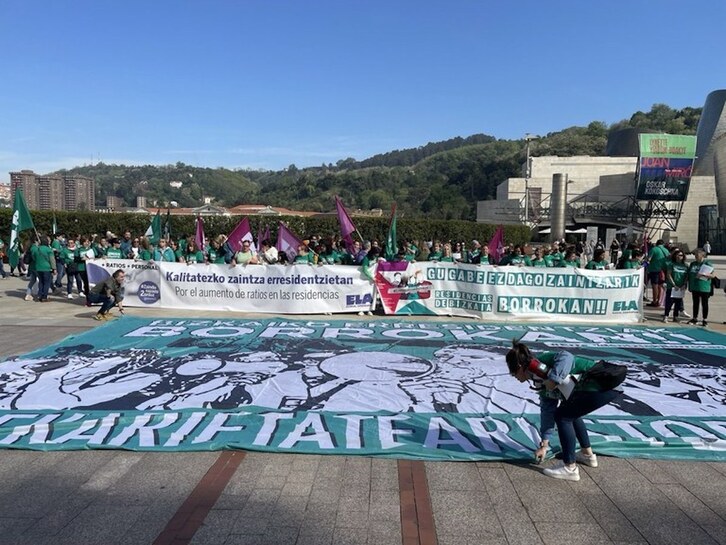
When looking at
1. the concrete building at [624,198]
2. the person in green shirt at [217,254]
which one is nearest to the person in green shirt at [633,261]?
the person in green shirt at [217,254]

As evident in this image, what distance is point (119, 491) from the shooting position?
429 centimetres

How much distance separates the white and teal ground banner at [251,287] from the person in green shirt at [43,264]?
245cm

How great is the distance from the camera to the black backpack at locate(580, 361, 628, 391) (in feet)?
14.0

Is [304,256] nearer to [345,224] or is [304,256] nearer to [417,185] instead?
[345,224]

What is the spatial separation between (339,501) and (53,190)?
64.9 metres

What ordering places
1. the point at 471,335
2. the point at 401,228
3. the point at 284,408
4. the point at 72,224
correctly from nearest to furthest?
the point at 284,408, the point at 471,335, the point at 72,224, the point at 401,228

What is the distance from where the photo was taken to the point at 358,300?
41.3 ft

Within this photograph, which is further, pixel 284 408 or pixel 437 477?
pixel 284 408

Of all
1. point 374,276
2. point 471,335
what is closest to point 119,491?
point 471,335

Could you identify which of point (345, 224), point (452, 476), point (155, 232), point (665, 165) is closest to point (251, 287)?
point (345, 224)

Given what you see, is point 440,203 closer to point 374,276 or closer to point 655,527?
point 374,276

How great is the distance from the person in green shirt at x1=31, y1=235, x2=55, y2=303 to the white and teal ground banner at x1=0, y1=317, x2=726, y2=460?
18.6 ft

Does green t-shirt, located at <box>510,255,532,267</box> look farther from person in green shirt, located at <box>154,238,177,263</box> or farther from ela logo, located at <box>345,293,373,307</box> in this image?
person in green shirt, located at <box>154,238,177,263</box>

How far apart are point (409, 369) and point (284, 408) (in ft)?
7.46
